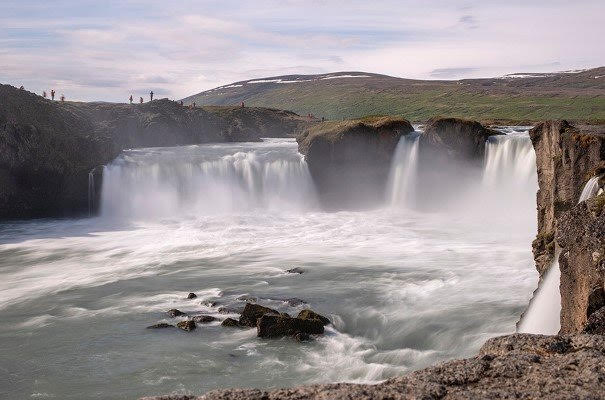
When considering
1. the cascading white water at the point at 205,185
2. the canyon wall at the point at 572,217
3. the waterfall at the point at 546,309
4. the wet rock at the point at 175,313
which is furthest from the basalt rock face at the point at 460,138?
the waterfall at the point at 546,309

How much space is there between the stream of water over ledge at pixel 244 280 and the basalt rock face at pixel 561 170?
2.86m

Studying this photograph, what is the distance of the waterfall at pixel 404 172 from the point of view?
47.9 meters

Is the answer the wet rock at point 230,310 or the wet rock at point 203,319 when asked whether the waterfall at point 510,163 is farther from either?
the wet rock at point 203,319

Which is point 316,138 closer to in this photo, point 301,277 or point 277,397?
point 301,277

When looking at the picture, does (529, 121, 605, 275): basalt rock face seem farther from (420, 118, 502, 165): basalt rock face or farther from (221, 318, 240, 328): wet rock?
(420, 118, 502, 165): basalt rock face

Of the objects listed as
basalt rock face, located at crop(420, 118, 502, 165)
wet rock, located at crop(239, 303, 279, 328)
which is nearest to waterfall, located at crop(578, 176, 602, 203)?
wet rock, located at crop(239, 303, 279, 328)

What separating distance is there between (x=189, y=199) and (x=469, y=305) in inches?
1299

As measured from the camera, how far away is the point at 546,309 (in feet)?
45.0

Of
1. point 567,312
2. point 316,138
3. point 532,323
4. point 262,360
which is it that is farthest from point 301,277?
point 316,138

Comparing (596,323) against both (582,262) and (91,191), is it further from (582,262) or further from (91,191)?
(91,191)

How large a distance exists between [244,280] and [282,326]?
7.62 meters

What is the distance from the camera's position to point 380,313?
2130 centimetres

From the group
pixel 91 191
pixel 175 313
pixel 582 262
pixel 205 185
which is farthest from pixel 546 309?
pixel 91 191

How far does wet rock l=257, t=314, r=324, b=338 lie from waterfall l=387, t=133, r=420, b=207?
3038 cm
